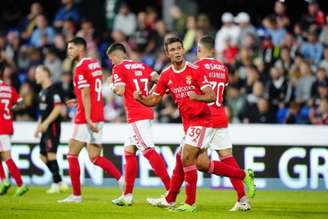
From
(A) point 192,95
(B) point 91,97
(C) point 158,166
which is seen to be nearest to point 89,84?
(B) point 91,97

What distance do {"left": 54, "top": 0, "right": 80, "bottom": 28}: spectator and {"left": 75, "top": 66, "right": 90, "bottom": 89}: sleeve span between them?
380 inches

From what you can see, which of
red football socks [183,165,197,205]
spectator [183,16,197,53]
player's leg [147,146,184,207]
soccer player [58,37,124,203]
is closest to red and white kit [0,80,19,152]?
soccer player [58,37,124,203]

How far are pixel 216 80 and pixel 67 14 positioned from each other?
1128 centimetres

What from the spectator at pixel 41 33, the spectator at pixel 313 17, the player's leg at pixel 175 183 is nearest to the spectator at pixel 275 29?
the spectator at pixel 313 17

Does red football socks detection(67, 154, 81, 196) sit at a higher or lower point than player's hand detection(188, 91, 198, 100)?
lower

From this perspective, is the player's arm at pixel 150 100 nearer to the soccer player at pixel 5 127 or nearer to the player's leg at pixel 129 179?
the player's leg at pixel 129 179

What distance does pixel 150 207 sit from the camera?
1339cm

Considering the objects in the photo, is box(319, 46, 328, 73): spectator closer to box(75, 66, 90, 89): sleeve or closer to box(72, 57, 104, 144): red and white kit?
box(72, 57, 104, 144): red and white kit

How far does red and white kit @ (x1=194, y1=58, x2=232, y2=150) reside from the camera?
42.7 ft

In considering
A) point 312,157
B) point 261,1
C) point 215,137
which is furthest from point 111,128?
point 261,1

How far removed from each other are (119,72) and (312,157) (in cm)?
519

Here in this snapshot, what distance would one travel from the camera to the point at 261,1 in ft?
76.1

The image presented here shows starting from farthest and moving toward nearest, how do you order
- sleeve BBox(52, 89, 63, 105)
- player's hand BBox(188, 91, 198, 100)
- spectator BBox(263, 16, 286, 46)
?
spectator BBox(263, 16, 286, 46) < sleeve BBox(52, 89, 63, 105) < player's hand BBox(188, 91, 198, 100)

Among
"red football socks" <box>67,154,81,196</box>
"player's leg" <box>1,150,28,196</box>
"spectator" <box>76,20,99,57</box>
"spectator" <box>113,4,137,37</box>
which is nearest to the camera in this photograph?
"red football socks" <box>67,154,81,196</box>
